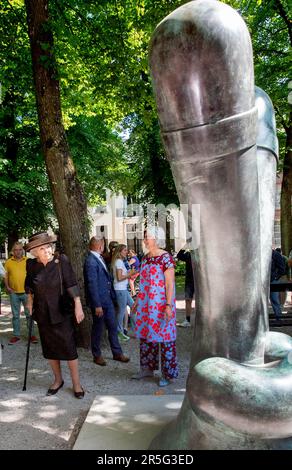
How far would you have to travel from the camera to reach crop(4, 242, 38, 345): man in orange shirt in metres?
8.09

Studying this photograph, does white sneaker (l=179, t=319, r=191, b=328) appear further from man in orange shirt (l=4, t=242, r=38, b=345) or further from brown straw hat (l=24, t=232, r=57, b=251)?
brown straw hat (l=24, t=232, r=57, b=251)

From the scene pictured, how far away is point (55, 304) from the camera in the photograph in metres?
4.92

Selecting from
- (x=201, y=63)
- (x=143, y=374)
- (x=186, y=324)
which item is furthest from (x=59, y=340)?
(x=186, y=324)

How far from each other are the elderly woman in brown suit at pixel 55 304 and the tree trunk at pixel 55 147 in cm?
217

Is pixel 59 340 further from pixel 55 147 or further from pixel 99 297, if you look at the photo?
pixel 55 147

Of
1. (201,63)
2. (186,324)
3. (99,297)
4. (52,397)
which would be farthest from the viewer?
(186,324)

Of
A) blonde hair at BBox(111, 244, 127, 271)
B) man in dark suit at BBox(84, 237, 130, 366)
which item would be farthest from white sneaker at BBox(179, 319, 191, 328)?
man in dark suit at BBox(84, 237, 130, 366)

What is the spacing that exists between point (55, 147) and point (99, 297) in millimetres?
A: 2579

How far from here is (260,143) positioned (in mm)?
2613

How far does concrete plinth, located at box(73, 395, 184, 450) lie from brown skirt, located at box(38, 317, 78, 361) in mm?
808

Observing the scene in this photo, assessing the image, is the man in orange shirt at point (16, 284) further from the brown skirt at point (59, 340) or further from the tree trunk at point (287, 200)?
the tree trunk at point (287, 200)

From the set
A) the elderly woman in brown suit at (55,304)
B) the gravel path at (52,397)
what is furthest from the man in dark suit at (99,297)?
the elderly woman in brown suit at (55,304)

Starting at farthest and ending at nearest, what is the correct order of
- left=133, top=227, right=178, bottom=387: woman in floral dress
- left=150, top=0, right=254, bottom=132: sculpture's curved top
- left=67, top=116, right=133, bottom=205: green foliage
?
1. left=67, top=116, right=133, bottom=205: green foliage
2. left=133, top=227, right=178, bottom=387: woman in floral dress
3. left=150, top=0, right=254, bottom=132: sculpture's curved top
